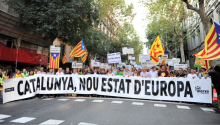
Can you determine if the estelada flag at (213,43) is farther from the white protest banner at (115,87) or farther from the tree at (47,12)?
the tree at (47,12)

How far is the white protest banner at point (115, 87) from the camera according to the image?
Answer: 723 centimetres

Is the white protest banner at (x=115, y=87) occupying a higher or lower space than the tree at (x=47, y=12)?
lower

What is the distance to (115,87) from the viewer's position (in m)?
8.62

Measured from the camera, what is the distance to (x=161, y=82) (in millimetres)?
7855

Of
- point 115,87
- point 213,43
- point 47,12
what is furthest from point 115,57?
point 213,43

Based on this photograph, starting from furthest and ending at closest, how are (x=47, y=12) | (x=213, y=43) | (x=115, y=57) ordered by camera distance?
(x=47, y=12) → (x=115, y=57) → (x=213, y=43)

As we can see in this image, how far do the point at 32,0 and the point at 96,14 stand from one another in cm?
626

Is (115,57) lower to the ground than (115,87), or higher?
higher

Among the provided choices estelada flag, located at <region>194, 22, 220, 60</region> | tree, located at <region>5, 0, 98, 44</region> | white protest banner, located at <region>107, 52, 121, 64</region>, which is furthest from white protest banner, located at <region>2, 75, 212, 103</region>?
tree, located at <region>5, 0, 98, 44</region>

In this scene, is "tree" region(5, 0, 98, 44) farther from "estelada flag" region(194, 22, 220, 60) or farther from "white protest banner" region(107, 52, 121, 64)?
"estelada flag" region(194, 22, 220, 60)

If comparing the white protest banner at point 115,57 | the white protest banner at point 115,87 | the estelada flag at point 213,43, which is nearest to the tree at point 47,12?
the white protest banner at point 115,57

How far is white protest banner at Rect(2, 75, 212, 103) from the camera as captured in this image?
7227mm

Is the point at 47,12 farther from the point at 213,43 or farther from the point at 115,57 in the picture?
the point at 213,43

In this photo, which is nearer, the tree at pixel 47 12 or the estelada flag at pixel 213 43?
the estelada flag at pixel 213 43
